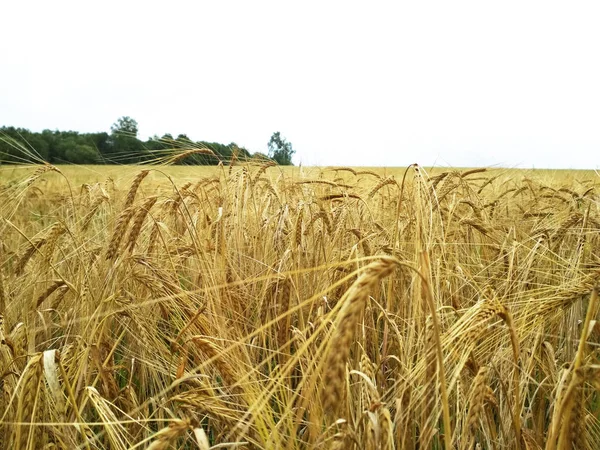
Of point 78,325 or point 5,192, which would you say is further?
point 5,192

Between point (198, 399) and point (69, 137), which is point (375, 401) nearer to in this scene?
point (198, 399)

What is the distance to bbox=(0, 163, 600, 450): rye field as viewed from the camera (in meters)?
0.93

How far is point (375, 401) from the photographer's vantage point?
0.94 meters

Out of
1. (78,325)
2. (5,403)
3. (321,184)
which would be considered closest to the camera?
Result: (5,403)

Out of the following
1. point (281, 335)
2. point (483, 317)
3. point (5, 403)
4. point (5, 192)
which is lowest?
point (5, 403)

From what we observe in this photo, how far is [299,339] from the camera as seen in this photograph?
130cm

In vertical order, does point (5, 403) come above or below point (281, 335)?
below

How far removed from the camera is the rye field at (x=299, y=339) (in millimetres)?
930

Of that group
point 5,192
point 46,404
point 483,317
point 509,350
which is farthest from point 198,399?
point 5,192

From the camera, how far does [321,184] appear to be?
2861 mm

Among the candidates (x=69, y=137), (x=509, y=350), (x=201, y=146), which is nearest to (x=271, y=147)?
(x=201, y=146)

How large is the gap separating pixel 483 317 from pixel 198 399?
2.04ft

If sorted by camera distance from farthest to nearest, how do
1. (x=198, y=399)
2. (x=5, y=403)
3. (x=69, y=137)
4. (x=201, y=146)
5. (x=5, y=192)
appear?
(x=69, y=137)
(x=201, y=146)
(x=5, y=192)
(x=5, y=403)
(x=198, y=399)

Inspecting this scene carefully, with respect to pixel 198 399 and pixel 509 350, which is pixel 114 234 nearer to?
→ pixel 198 399
